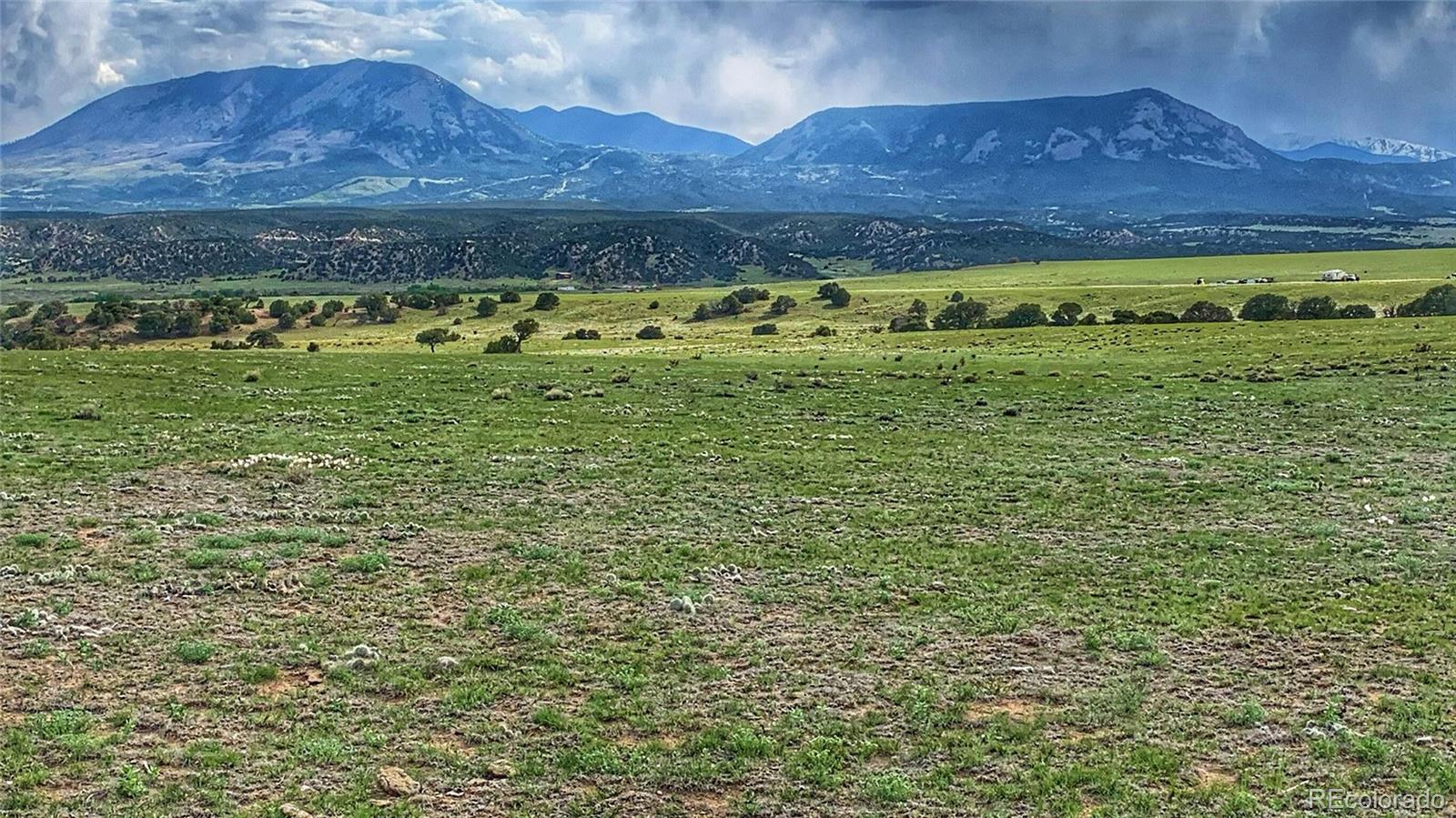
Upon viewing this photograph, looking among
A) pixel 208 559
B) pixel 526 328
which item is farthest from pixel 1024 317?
pixel 208 559

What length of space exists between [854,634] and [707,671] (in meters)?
2.75

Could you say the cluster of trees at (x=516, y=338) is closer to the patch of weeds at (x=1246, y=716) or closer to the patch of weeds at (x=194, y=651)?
the patch of weeds at (x=194, y=651)

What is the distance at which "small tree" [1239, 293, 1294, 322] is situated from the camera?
88250 millimetres

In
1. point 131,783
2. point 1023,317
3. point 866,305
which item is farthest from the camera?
point 866,305

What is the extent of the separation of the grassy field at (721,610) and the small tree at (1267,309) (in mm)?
57717

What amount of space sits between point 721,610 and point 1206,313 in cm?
8678

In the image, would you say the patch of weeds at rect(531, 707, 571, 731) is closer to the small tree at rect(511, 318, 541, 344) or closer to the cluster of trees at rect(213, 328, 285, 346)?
the cluster of trees at rect(213, 328, 285, 346)

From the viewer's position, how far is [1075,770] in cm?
1096

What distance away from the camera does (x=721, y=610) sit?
16359 millimetres

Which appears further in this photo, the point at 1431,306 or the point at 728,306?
the point at 728,306

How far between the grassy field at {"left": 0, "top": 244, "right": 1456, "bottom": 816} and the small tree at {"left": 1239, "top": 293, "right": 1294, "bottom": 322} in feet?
189

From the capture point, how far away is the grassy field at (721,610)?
1097 centimetres

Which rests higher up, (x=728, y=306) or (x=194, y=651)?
(x=728, y=306)

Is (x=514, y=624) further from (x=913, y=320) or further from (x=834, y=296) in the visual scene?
(x=834, y=296)
